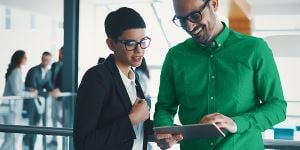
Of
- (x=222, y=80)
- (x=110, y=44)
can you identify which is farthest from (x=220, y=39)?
(x=110, y=44)

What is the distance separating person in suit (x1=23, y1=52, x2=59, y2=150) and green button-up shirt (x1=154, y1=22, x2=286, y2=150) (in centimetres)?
360

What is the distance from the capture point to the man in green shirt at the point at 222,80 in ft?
4.74

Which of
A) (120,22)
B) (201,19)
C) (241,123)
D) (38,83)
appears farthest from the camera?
(38,83)

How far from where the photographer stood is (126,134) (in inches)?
59.2

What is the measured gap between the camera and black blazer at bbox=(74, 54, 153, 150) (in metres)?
1.49

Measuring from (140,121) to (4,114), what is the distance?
3544mm

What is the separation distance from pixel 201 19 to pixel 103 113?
492 millimetres

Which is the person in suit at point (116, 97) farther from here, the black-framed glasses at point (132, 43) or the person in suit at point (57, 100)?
the person in suit at point (57, 100)

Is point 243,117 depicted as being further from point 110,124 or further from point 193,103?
point 110,124

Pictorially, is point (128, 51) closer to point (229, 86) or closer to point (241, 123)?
point (229, 86)

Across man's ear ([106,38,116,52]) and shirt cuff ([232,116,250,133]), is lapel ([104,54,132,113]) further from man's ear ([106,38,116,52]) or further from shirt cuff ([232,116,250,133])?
shirt cuff ([232,116,250,133])

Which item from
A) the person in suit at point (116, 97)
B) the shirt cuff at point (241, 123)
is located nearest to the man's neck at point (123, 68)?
the person in suit at point (116, 97)

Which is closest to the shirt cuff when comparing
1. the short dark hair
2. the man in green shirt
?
the man in green shirt

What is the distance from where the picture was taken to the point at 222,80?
1501 mm
